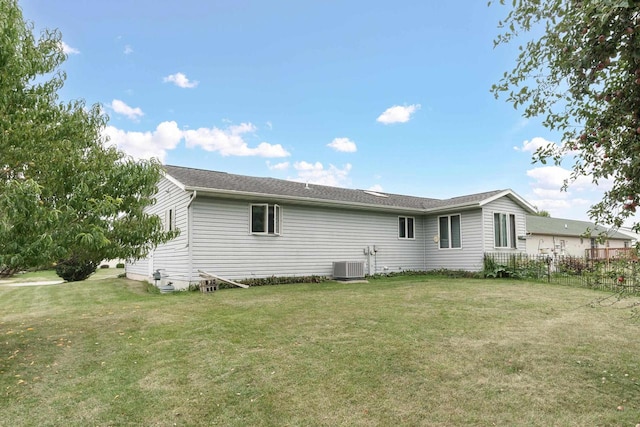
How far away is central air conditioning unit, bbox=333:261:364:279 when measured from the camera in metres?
14.2

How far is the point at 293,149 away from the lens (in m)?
21.3

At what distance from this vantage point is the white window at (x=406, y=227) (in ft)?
56.0

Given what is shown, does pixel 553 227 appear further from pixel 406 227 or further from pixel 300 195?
pixel 300 195

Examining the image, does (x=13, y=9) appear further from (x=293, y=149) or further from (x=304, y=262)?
(x=293, y=149)

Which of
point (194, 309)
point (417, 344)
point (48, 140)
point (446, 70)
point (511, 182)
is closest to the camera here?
point (417, 344)

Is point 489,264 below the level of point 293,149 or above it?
below

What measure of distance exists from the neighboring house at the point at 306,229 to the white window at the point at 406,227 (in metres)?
0.05

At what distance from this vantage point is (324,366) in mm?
4543

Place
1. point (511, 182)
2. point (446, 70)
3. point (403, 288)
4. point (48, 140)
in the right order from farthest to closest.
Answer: point (511, 182) → point (446, 70) → point (403, 288) → point (48, 140)

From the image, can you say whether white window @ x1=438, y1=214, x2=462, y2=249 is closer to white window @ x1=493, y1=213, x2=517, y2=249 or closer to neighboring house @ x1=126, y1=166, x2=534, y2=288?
neighboring house @ x1=126, y1=166, x2=534, y2=288

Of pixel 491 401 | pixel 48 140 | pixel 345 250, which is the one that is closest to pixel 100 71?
pixel 48 140

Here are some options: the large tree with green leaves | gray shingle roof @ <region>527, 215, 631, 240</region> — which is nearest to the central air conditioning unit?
the large tree with green leaves

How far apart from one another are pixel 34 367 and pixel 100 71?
36.1 ft

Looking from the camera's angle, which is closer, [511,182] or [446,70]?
[446,70]
